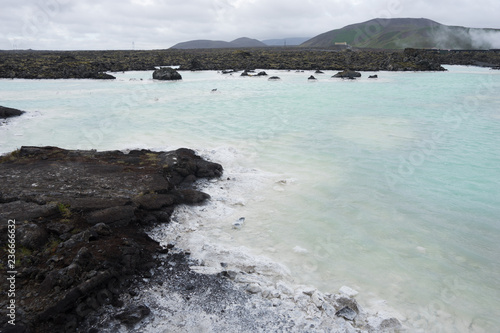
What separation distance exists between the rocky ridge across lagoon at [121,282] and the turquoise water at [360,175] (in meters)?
0.68

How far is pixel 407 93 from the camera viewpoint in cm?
2650

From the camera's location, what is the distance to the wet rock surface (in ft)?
13.1

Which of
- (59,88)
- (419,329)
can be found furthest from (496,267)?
(59,88)

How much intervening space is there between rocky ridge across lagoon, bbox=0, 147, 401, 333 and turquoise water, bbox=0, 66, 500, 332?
68 centimetres

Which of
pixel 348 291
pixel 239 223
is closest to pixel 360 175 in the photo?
pixel 239 223

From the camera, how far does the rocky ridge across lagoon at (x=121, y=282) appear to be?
3.99 m

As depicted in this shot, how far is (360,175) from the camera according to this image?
9352 millimetres

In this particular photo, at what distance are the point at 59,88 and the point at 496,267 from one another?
103 ft

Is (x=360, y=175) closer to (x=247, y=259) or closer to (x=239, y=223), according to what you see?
(x=239, y=223)

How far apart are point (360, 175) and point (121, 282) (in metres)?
6.97

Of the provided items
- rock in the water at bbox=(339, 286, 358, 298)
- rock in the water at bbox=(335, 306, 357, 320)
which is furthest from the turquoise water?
rock in the water at bbox=(335, 306, 357, 320)

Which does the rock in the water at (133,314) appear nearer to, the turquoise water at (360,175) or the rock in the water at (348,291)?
the turquoise water at (360,175)

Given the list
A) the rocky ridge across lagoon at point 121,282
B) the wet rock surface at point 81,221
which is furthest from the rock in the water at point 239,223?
the rocky ridge across lagoon at point 121,282

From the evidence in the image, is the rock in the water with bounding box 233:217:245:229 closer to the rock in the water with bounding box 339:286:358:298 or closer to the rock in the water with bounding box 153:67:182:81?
the rock in the water with bounding box 339:286:358:298
